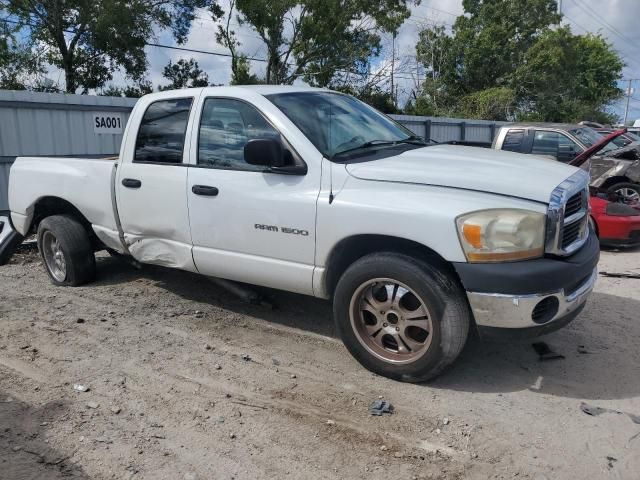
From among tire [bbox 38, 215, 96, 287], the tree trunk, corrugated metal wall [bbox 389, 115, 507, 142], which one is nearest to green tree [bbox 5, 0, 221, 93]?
Answer: the tree trunk

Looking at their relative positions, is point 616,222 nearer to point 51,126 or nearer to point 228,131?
point 228,131

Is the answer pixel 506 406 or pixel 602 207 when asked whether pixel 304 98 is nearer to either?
pixel 506 406

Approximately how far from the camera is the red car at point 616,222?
7500mm

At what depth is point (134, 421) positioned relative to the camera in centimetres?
337

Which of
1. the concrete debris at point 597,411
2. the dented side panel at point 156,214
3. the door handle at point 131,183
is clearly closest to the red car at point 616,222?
the concrete debris at point 597,411

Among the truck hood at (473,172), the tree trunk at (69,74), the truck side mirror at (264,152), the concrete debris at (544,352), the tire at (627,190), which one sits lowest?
the concrete debris at (544,352)

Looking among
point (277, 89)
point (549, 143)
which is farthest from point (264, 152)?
point (549, 143)

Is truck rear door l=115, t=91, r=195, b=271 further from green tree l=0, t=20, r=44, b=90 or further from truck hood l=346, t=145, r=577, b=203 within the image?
green tree l=0, t=20, r=44, b=90

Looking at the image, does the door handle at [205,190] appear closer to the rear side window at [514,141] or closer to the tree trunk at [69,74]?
the rear side window at [514,141]

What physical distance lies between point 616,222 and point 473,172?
4827 millimetres

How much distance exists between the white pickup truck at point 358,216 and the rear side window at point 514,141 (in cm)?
595

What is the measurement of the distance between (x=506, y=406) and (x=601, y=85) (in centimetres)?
5682

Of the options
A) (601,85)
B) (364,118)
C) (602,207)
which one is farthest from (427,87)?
(364,118)

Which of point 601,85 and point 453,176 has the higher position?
point 601,85
